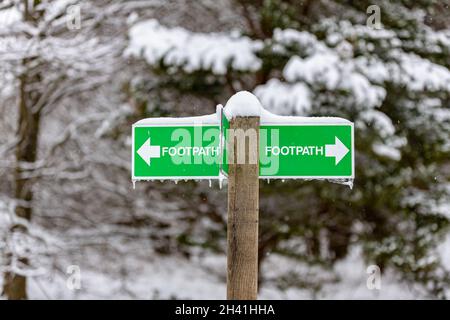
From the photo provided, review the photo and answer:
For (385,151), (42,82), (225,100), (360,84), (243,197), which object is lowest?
(243,197)

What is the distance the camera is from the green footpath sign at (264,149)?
2.85 metres

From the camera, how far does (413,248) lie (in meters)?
8.15

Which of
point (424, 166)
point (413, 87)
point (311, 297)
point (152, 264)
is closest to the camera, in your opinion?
point (413, 87)

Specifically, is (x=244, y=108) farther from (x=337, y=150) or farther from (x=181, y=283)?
(x=181, y=283)

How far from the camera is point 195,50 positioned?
7965mm

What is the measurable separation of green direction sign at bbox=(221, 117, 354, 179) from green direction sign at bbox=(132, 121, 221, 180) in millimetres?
227

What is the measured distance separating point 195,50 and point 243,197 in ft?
17.7

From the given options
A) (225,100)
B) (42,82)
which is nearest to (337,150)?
(225,100)

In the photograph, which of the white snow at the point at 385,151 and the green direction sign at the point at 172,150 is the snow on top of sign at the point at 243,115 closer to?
the green direction sign at the point at 172,150

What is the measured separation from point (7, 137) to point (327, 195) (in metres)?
5.22

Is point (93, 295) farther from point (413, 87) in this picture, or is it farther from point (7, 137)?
point (413, 87)

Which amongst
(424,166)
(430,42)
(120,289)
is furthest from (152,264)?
(430,42)

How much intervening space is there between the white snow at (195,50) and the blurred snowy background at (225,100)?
20 millimetres
